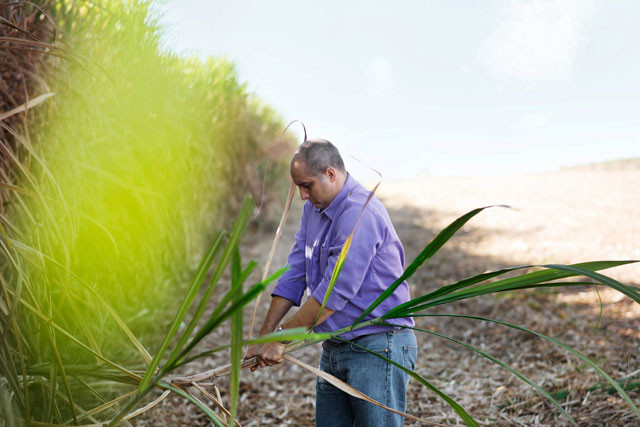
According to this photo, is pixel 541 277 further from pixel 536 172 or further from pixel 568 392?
pixel 536 172

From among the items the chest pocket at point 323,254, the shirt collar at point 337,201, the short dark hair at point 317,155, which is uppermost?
the short dark hair at point 317,155

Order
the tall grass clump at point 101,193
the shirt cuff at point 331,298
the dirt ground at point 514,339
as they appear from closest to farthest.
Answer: the tall grass clump at point 101,193 < the shirt cuff at point 331,298 < the dirt ground at point 514,339

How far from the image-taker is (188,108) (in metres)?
4.57

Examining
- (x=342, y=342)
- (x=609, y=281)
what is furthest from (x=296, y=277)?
(x=609, y=281)

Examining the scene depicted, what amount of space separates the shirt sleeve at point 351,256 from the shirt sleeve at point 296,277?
11.5 inches

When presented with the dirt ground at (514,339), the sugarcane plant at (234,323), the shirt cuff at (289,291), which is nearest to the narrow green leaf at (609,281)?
the sugarcane plant at (234,323)

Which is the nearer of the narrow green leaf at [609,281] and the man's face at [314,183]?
the narrow green leaf at [609,281]

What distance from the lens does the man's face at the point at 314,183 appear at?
1600 mm

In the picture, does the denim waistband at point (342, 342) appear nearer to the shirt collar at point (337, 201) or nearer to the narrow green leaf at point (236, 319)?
the shirt collar at point (337, 201)

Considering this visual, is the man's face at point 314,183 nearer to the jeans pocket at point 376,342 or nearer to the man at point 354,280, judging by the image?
the man at point 354,280

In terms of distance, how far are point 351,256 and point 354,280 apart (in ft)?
0.24

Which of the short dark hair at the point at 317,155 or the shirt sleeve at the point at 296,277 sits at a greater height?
the short dark hair at the point at 317,155

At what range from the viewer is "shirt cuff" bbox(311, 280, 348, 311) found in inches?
58.5

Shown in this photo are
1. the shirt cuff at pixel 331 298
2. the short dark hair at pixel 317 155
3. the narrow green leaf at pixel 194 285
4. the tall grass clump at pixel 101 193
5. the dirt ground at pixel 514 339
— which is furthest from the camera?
the dirt ground at pixel 514 339
